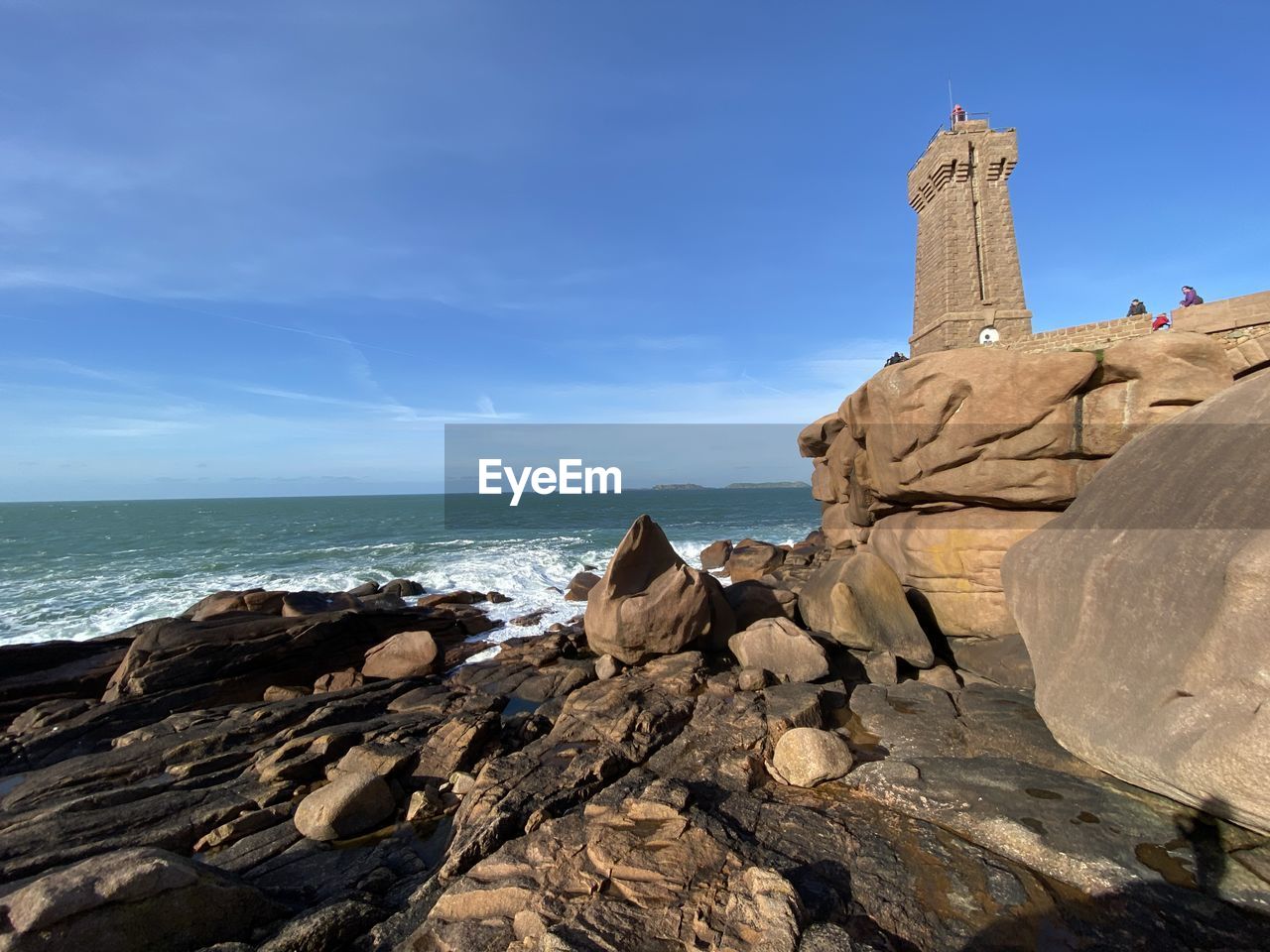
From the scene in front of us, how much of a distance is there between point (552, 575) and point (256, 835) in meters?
20.8

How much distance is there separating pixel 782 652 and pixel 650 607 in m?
2.64

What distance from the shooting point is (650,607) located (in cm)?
1120

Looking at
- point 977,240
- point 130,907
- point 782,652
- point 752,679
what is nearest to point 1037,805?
point 752,679

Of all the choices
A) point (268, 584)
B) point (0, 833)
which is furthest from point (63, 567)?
point (0, 833)

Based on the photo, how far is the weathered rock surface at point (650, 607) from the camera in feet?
36.6

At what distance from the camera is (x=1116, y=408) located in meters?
9.52

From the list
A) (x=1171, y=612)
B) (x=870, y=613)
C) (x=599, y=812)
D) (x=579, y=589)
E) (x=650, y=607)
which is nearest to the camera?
(x=1171, y=612)

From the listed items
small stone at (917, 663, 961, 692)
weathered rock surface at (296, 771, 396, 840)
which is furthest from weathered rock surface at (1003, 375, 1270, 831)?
weathered rock surface at (296, 771, 396, 840)

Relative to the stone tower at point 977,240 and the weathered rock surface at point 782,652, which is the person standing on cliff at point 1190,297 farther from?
the weathered rock surface at point 782,652

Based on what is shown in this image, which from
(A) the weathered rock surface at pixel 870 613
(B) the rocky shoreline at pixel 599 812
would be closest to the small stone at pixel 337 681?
(B) the rocky shoreline at pixel 599 812

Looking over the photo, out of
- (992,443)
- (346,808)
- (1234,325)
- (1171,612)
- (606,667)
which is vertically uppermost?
(1234,325)

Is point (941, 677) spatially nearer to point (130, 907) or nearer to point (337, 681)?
point (130, 907)

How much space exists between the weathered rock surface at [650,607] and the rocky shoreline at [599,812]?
0.26 ft

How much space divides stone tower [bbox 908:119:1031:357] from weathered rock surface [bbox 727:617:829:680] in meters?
18.7
